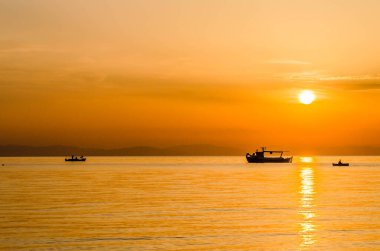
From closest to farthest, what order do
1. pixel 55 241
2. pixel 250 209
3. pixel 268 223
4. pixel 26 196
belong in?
pixel 55 241
pixel 268 223
pixel 250 209
pixel 26 196

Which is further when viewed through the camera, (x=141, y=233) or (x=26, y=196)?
(x=26, y=196)

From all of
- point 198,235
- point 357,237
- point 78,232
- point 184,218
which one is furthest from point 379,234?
point 78,232

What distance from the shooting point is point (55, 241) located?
140ft

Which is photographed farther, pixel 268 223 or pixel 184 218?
pixel 184 218

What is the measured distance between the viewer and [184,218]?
56594 mm

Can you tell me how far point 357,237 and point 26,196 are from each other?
50.3 m

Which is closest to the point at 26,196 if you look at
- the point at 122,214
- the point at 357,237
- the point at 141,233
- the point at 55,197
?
the point at 55,197

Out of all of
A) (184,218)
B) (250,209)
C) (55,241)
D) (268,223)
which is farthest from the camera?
(250,209)

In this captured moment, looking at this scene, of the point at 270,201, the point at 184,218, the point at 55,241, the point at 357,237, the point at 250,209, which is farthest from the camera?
the point at 270,201

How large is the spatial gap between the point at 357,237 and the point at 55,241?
22.8 m

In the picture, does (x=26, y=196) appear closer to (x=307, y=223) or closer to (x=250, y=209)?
(x=250, y=209)

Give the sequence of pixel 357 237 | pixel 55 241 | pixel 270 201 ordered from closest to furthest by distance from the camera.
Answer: pixel 55 241 < pixel 357 237 < pixel 270 201

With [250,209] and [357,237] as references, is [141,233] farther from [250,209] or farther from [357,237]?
[250,209]

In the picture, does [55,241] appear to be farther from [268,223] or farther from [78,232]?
[268,223]
